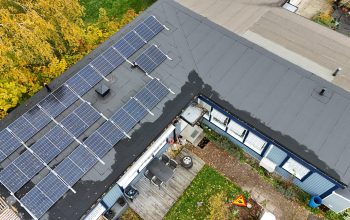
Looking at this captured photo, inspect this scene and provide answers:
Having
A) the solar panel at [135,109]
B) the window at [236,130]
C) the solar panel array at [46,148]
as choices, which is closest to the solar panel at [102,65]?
the solar panel array at [46,148]

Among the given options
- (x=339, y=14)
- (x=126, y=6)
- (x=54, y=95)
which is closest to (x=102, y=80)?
(x=54, y=95)

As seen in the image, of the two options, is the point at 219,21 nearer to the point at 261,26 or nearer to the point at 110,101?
the point at 261,26

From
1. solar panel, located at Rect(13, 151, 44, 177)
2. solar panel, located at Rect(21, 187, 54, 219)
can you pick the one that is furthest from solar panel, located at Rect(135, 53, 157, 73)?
solar panel, located at Rect(21, 187, 54, 219)

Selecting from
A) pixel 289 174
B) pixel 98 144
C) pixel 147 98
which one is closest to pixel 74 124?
pixel 98 144

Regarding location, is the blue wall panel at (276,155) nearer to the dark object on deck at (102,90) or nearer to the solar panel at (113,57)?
the dark object on deck at (102,90)

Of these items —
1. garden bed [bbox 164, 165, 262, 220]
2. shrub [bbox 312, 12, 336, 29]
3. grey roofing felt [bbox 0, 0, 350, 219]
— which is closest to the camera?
grey roofing felt [bbox 0, 0, 350, 219]

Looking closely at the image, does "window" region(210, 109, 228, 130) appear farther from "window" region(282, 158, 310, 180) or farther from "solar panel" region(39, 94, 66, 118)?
"solar panel" region(39, 94, 66, 118)

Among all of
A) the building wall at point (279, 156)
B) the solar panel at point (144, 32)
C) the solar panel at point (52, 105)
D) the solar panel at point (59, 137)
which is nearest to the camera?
the solar panel at point (59, 137)

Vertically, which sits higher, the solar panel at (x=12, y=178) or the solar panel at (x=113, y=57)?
the solar panel at (x=113, y=57)
